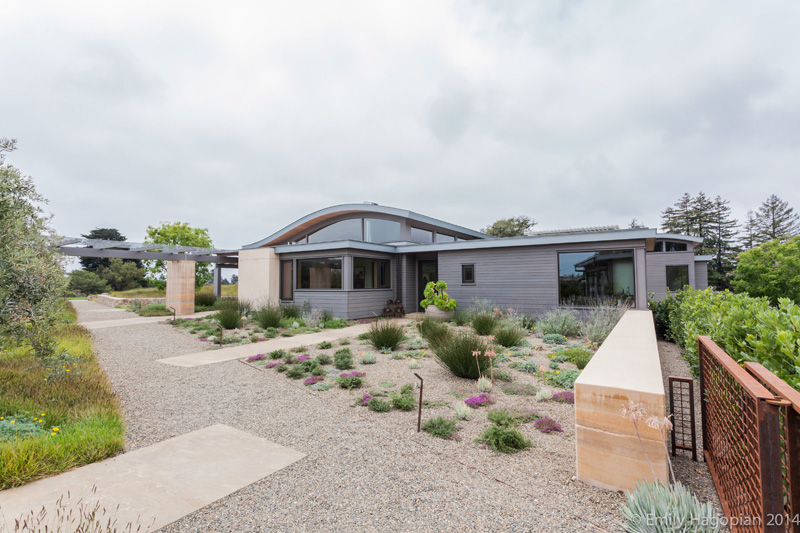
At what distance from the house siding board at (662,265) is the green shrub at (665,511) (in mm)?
17538

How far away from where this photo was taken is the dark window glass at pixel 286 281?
579 inches

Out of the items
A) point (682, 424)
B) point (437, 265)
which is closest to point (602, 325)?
point (682, 424)

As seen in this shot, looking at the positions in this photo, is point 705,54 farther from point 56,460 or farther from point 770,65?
point 56,460

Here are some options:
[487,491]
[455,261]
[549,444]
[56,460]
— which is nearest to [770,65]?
[455,261]

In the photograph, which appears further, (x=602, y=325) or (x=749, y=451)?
(x=602, y=325)

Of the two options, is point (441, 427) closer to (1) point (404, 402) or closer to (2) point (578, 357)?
(1) point (404, 402)

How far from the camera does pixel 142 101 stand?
11.2 metres

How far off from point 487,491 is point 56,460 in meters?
3.26

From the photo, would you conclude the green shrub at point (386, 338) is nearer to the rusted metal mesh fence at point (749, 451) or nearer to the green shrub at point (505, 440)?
the green shrub at point (505, 440)

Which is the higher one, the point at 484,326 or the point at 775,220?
the point at 775,220

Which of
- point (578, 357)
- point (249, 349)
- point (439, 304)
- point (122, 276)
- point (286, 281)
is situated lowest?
point (249, 349)

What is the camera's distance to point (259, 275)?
48.8 feet

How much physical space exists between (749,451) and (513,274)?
34.9 ft

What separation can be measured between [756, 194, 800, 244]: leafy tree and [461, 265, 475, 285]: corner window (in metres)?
42.5
